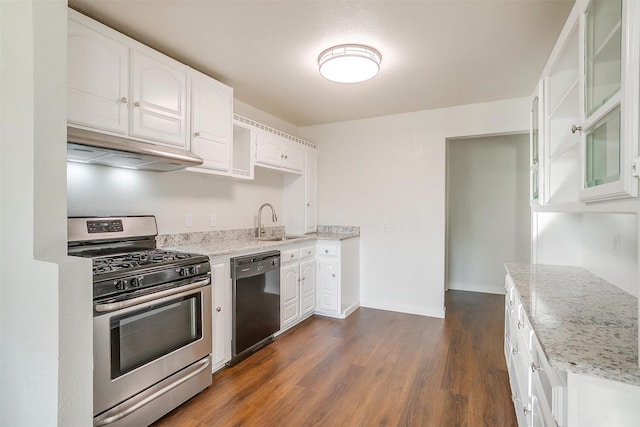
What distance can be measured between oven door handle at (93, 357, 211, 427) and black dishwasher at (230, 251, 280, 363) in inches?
17.9

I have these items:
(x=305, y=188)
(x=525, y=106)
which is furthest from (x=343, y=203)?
(x=525, y=106)

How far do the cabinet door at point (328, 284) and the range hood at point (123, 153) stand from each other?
187cm

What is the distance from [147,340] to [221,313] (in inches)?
24.8

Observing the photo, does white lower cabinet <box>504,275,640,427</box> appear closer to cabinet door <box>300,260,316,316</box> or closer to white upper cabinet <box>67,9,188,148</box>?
white upper cabinet <box>67,9,188,148</box>

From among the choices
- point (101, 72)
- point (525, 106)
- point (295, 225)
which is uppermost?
point (525, 106)

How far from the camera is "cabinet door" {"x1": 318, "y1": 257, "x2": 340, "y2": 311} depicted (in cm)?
361

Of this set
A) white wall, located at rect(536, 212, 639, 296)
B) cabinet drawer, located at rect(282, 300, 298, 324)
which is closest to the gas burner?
cabinet drawer, located at rect(282, 300, 298, 324)

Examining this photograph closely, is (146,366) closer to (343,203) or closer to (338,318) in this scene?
(338,318)

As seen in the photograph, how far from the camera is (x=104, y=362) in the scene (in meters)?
1.60

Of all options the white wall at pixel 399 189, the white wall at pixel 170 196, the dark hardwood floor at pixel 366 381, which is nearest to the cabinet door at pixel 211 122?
the white wall at pixel 170 196

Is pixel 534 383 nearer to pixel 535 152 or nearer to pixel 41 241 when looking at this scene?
pixel 535 152

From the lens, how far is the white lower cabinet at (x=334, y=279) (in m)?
3.60

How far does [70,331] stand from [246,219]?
7.67ft

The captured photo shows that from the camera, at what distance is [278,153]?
3496mm
